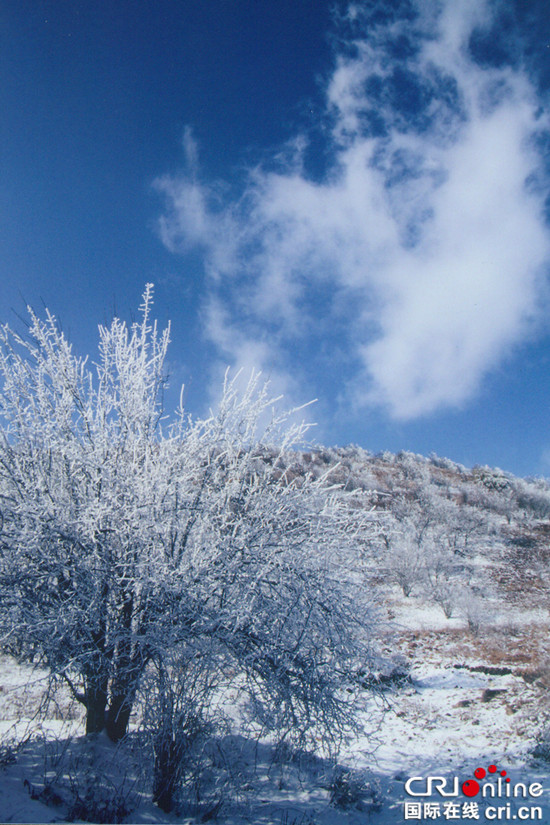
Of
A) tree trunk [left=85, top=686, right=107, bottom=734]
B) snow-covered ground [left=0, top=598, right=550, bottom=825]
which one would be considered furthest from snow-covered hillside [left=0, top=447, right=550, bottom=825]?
tree trunk [left=85, top=686, right=107, bottom=734]

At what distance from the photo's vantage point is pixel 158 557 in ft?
13.1

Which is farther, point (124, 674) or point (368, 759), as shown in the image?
point (368, 759)

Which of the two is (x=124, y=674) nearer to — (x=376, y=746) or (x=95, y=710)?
(x=95, y=710)

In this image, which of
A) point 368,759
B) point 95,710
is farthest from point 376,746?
point 95,710

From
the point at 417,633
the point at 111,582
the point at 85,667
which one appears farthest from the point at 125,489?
the point at 417,633

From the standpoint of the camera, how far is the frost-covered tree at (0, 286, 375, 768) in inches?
151

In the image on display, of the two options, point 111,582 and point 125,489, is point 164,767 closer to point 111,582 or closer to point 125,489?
point 111,582

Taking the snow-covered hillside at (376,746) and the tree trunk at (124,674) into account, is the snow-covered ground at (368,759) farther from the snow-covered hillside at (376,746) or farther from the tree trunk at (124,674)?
the tree trunk at (124,674)

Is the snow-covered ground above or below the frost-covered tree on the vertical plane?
below

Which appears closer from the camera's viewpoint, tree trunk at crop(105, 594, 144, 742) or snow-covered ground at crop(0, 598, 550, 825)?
tree trunk at crop(105, 594, 144, 742)

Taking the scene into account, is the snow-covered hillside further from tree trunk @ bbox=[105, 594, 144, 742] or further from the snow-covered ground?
tree trunk @ bbox=[105, 594, 144, 742]

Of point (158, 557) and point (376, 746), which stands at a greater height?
point (158, 557)

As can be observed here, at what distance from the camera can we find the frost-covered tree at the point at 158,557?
12.5ft

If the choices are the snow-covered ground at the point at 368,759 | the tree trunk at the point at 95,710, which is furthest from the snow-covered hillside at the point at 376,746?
the tree trunk at the point at 95,710
